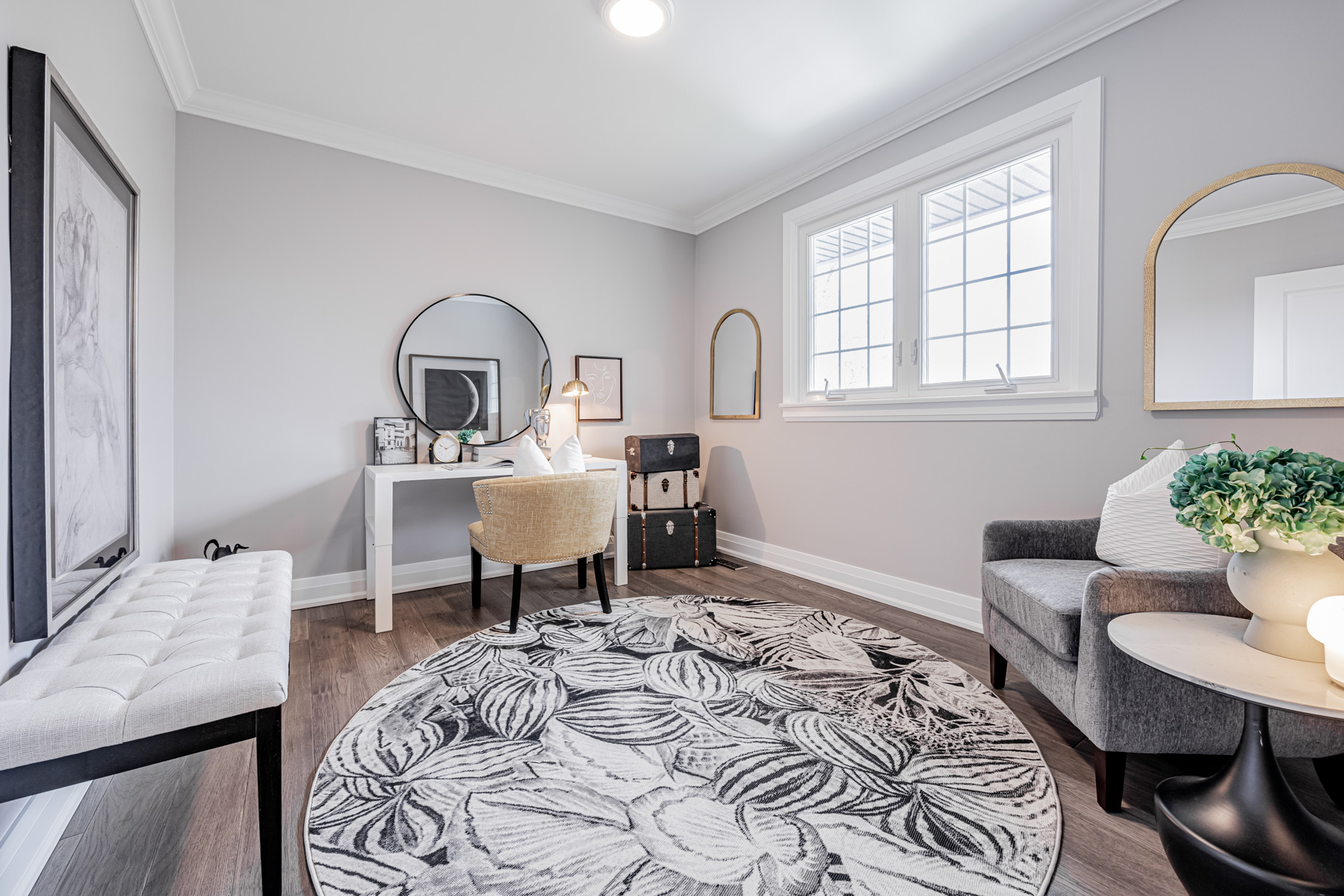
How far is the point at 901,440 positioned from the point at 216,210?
11.7ft

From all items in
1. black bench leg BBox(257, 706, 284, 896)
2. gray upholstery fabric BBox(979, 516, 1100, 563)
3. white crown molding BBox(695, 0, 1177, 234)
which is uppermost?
white crown molding BBox(695, 0, 1177, 234)

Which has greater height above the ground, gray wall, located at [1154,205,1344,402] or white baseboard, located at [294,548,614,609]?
gray wall, located at [1154,205,1344,402]

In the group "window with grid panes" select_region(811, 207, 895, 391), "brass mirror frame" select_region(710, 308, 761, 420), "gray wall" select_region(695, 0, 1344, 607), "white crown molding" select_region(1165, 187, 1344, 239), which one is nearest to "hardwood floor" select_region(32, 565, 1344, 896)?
"gray wall" select_region(695, 0, 1344, 607)

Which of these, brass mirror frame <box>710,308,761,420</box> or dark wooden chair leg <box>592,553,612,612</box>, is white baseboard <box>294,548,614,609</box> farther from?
brass mirror frame <box>710,308,761,420</box>

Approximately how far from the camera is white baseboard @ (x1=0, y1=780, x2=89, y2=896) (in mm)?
1108

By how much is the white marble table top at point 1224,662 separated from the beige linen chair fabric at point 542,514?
193 centimetres

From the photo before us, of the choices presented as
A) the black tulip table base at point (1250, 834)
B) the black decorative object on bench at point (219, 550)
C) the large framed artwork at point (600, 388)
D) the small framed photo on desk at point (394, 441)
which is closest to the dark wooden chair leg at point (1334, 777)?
the black tulip table base at point (1250, 834)

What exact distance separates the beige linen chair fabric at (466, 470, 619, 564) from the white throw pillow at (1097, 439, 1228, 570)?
1912 millimetres

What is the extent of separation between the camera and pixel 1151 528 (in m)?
1.80

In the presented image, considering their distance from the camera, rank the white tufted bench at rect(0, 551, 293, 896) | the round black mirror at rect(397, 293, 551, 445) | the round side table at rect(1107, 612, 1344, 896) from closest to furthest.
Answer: the white tufted bench at rect(0, 551, 293, 896) < the round side table at rect(1107, 612, 1344, 896) < the round black mirror at rect(397, 293, 551, 445)

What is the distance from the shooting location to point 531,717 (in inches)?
74.0

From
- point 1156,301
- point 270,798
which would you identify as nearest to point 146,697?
point 270,798

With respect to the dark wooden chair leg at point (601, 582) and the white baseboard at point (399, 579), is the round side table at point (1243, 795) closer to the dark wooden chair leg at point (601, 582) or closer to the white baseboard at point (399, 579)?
the dark wooden chair leg at point (601, 582)

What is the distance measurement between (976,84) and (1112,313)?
122 cm
